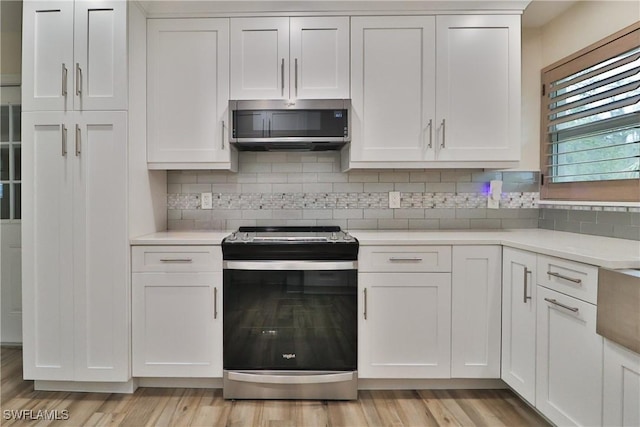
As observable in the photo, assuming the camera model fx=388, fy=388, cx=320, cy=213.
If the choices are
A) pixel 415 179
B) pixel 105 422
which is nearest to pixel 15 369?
pixel 105 422

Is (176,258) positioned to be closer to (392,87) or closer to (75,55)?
(75,55)

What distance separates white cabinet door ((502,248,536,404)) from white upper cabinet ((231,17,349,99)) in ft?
4.61

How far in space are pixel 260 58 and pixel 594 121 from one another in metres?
2.08

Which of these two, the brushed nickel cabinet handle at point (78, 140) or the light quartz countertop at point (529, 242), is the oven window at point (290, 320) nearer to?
the light quartz countertop at point (529, 242)

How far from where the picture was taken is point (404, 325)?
7.34ft

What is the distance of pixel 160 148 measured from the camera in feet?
8.11

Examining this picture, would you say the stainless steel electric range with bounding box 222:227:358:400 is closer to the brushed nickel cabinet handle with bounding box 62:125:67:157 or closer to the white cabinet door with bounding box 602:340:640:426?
the brushed nickel cabinet handle with bounding box 62:125:67:157

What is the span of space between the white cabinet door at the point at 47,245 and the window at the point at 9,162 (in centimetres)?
109

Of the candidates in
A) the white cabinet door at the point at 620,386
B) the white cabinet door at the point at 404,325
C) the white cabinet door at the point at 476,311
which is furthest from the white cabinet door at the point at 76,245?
the white cabinet door at the point at 620,386

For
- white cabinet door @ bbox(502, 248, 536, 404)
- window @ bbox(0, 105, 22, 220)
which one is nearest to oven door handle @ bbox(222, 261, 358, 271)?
white cabinet door @ bbox(502, 248, 536, 404)

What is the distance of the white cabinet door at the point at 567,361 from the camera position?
5.08 feet

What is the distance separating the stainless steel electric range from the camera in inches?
86.5

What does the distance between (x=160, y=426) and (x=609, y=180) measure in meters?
2.78

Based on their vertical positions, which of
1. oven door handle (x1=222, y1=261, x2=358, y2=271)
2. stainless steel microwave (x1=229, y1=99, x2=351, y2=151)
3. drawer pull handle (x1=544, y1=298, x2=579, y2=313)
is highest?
stainless steel microwave (x1=229, y1=99, x2=351, y2=151)
